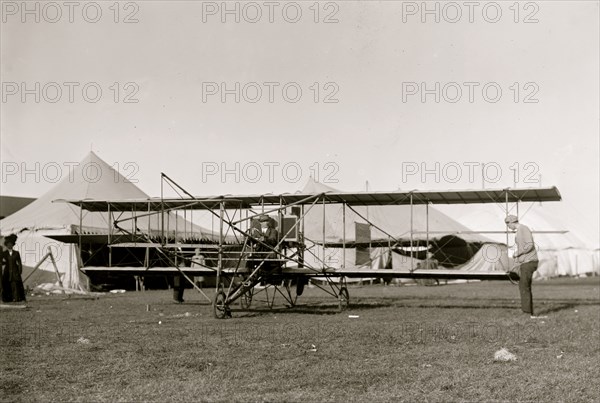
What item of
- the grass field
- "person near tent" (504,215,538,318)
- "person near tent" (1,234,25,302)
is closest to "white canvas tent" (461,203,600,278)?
"person near tent" (504,215,538,318)

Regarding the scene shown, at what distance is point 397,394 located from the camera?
538 centimetres

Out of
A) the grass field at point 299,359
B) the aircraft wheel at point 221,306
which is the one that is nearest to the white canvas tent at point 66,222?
the aircraft wheel at point 221,306

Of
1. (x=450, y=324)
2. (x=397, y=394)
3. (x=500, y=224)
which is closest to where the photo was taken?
(x=397, y=394)

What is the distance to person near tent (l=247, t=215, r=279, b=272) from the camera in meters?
13.3

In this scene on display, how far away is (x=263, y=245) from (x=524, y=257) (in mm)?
4854

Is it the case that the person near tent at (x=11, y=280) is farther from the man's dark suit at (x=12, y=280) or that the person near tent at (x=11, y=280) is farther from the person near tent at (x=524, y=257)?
the person near tent at (x=524, y=257)

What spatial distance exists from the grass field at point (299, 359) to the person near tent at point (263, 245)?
1.65 meters

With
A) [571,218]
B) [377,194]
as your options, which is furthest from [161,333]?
[571,218]

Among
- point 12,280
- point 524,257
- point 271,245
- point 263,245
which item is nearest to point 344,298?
point 271,245

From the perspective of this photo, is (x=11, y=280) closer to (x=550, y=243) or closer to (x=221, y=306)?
(x=221, y=306)

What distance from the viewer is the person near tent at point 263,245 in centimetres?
1335

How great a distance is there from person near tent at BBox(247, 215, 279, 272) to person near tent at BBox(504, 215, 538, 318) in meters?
4.42

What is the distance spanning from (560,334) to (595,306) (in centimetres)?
674

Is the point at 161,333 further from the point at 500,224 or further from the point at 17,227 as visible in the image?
the point at 500,224
